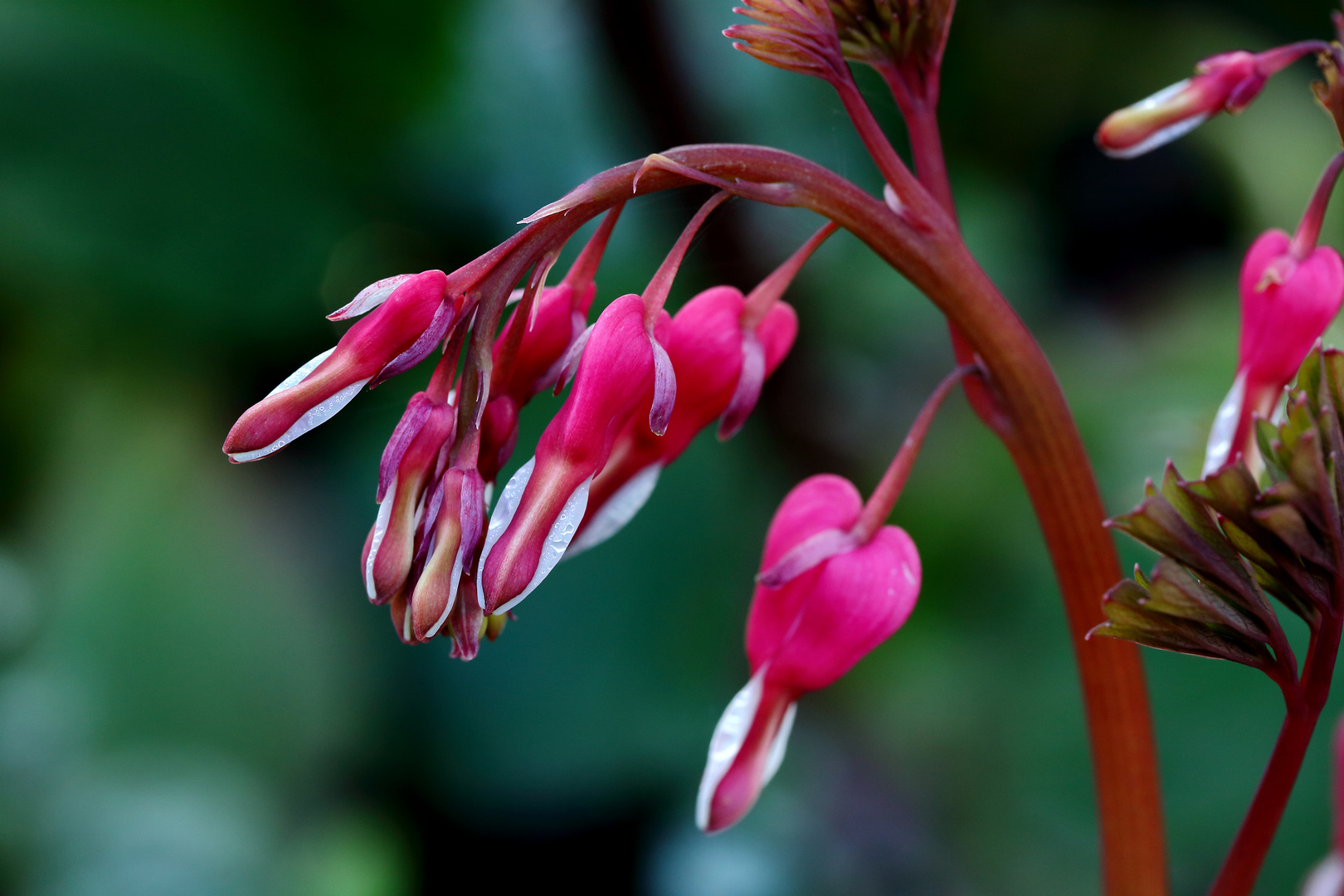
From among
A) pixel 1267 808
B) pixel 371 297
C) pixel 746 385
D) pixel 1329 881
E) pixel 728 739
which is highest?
pixel 371 297

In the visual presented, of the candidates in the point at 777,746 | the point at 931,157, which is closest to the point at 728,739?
the point at 777,746

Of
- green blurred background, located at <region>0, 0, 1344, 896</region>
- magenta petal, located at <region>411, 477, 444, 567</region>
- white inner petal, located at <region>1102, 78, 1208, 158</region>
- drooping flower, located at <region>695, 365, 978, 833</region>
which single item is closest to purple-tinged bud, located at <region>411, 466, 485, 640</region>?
magenta petal, located at <region>411, 477, 444, 567</region>

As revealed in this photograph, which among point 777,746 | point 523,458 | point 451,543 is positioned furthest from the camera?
point 523,458

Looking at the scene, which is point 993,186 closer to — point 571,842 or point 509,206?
point 509,206

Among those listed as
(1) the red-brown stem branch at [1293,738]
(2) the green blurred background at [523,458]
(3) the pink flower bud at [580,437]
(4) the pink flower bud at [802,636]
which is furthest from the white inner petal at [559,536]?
(2) the green blurred background at [523,458]

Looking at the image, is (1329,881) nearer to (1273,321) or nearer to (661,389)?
(1273,321)

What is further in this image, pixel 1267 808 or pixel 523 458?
pixel 523 458
